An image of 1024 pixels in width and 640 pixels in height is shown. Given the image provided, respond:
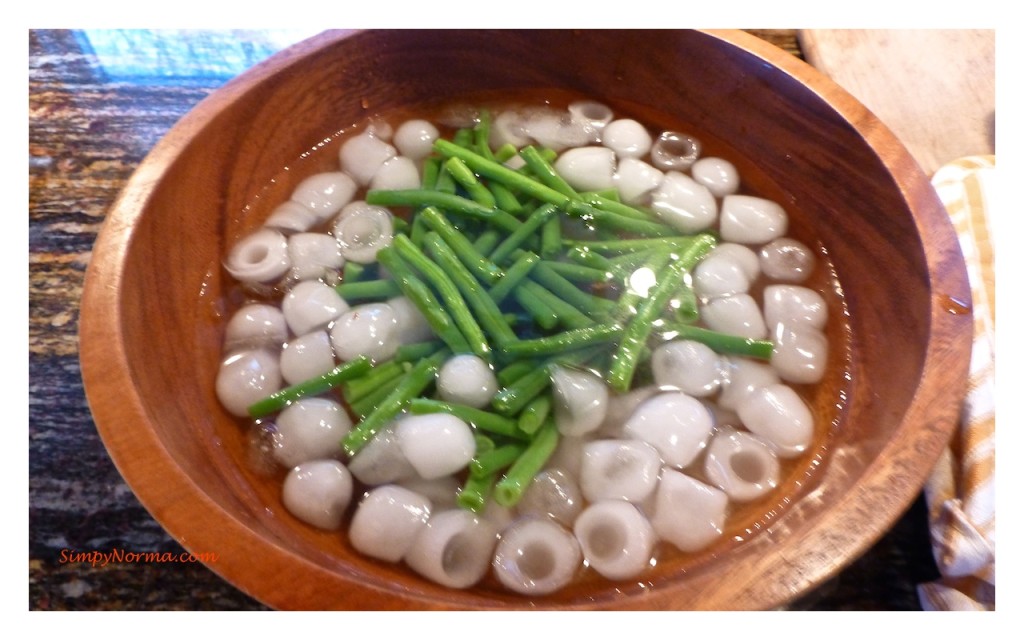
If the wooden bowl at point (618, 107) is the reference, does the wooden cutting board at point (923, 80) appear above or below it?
above

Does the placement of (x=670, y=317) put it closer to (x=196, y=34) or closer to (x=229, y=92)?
(x=229, y=92)

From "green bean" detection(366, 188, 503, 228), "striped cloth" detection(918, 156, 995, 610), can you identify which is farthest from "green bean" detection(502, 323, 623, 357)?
"striped cloth" detection(918, 156, 995, 610)

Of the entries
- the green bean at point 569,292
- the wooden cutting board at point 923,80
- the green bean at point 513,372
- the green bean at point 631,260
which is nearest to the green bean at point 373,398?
the green bean at point 513,372

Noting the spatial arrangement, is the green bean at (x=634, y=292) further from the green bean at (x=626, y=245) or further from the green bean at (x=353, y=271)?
the green bean at (x=353, y=271)

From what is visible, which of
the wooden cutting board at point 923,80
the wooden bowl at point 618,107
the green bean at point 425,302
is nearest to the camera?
the wooden bowl at point 618,107

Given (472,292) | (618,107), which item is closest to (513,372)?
(472,292)

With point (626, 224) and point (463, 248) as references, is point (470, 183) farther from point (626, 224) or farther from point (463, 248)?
point (626, 224)
